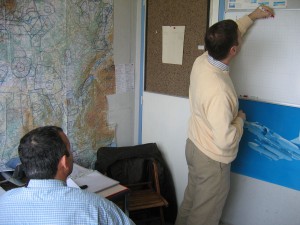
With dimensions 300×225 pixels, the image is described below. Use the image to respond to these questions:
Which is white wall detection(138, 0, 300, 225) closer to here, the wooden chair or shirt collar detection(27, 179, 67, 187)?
the wooden chair

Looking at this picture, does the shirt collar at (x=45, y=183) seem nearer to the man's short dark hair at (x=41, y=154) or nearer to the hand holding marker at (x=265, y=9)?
the man's short dark hair at (x=41, y=154)

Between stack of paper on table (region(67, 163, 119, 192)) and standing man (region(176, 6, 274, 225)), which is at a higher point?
standing man (region(176, 6, 274, 225))

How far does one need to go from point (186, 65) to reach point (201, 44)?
0.21 m

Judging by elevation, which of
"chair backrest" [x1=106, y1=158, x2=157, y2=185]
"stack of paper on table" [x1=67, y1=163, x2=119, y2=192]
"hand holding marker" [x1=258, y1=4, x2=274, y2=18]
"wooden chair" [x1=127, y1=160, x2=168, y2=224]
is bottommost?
"wooden chair" [x1=127, y1=160, x2=168, y2=224]

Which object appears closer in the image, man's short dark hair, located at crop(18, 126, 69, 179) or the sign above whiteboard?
man's short dark hair, located at crop(18, 126, 69, 179)

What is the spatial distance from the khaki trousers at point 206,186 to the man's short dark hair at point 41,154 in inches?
43.3

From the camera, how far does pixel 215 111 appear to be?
1884 millimetres

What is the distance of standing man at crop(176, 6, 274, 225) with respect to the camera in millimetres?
1901

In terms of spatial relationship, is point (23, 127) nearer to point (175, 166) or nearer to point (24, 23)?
point (24, 23)

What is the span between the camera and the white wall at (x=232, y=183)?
7.71 ft

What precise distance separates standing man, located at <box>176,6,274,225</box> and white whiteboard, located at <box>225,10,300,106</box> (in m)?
0.10

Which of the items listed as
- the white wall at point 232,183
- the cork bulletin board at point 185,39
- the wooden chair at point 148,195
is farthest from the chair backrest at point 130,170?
the cork bulletin board at point 185,39

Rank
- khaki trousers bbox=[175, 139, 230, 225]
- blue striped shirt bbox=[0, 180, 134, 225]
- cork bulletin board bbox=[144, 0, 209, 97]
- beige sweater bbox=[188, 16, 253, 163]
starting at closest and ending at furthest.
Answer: blue striped shirt bbox=[0, 180, 134, 225]
beige sweater bbox=[188, 16, 253, 163]
khaki trousers bbox=[175, 139, 230, 225]
cork bulletin board bbox=[144, 0, 209, 97]

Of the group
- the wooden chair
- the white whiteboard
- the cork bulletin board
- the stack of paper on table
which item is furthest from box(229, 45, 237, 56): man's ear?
the wooden chair
